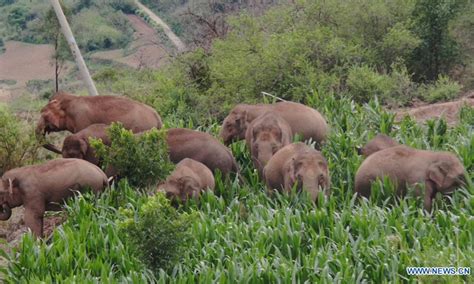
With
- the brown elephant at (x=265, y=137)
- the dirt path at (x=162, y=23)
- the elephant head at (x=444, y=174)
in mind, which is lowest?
the dirt path at (x=162, y=23)

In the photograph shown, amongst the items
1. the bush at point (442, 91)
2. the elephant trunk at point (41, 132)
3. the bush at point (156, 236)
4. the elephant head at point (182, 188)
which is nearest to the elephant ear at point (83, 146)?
the elephant trunk at point (41, 132)

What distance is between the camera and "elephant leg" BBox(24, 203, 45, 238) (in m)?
11.1

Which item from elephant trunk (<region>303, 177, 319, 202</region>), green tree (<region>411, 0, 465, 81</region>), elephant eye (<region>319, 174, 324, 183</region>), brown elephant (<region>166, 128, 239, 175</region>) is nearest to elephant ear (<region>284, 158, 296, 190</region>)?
elephant trunk (<region>303, 177, 319, 202</region>)

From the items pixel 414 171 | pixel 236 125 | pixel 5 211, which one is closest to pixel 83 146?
pixel 5 211

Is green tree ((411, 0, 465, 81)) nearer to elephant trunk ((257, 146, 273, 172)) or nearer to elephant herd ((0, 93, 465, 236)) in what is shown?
elephant herd ((0, 93, 465, 236))

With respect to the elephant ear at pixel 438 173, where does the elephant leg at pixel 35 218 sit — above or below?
below

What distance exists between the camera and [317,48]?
1831cm

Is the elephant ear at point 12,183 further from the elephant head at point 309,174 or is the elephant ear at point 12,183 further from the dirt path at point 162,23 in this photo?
the dirt path at point 162,23

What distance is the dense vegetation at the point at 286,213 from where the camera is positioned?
29.0ft

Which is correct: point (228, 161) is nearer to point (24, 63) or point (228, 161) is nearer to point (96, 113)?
point (96, 113)

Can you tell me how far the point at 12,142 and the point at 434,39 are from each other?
32.5 feet

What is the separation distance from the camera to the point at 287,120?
13484 mm

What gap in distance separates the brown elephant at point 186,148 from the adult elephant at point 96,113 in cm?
90

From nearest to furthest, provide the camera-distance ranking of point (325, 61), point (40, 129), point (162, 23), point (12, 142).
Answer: point (40, 129) < point (12, 142) < point (325, 61) < point (162, 23)
